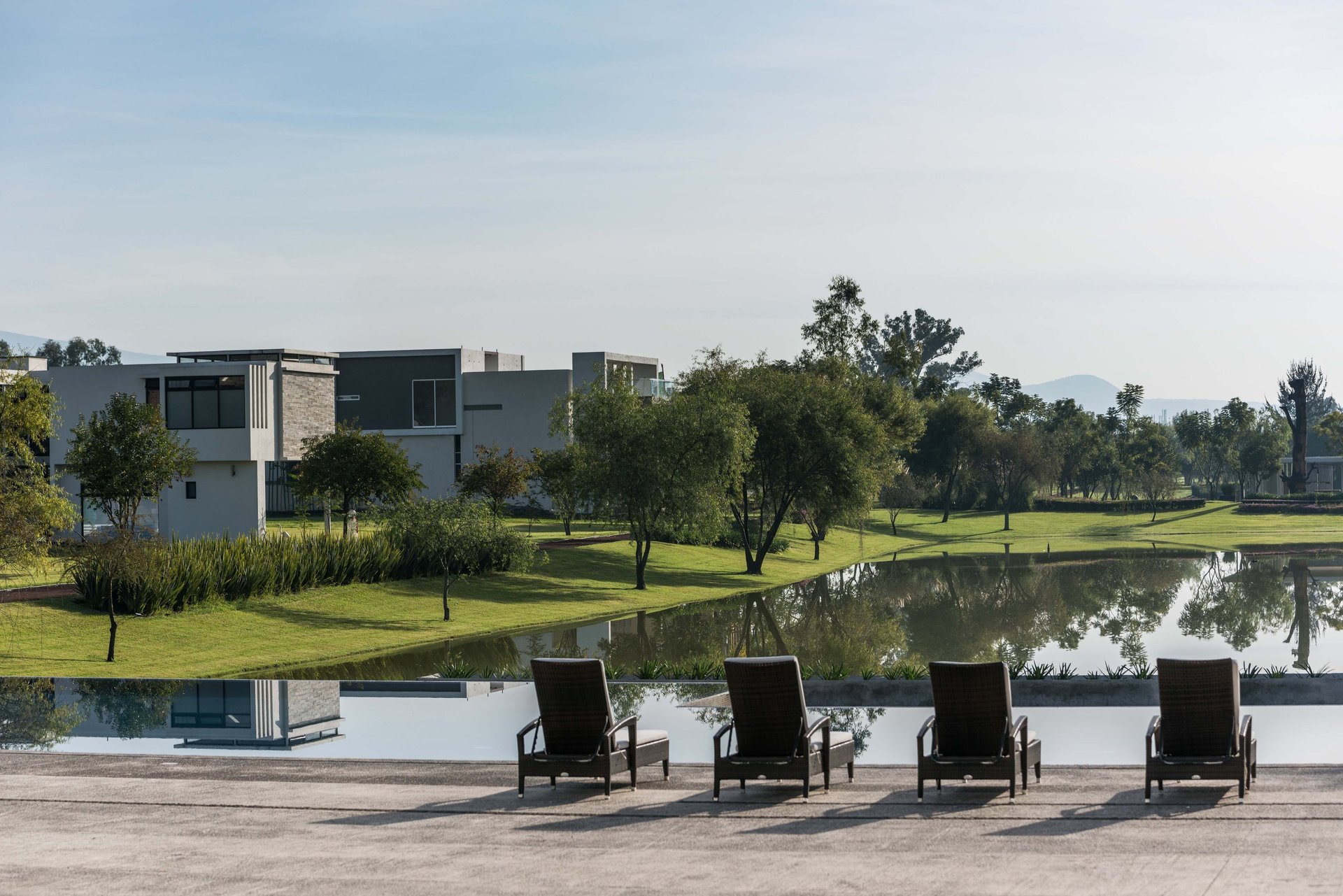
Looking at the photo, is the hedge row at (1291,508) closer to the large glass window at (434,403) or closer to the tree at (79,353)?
the large glass window at (434,403)

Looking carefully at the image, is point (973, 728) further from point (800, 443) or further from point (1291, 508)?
point (1291, 508)

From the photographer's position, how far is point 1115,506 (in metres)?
85.7

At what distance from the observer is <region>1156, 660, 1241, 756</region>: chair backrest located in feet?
32.3

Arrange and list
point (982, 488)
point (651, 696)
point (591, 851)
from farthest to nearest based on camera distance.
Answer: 1. point (982, 488)
2. point (651, 696)
3. point (591, 851)

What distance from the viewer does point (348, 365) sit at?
217 ft

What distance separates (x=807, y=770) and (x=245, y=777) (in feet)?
15.7

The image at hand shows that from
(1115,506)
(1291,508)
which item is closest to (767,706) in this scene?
(1291,508)

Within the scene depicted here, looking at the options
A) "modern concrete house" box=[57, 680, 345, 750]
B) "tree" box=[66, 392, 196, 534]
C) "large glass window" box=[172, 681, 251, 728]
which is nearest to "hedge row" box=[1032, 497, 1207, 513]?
"tree" box=[66, 392, 196, 534]

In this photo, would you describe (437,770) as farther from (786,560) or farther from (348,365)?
(348,365)

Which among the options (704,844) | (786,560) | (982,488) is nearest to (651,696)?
(704,844)

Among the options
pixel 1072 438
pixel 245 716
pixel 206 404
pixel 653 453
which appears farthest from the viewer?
pixel 1072 438

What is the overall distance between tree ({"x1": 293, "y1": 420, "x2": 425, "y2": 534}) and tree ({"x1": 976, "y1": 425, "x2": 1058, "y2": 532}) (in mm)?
46909

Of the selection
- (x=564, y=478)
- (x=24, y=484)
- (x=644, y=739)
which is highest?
(x=564, y=478)

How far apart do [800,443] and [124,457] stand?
22.1m
